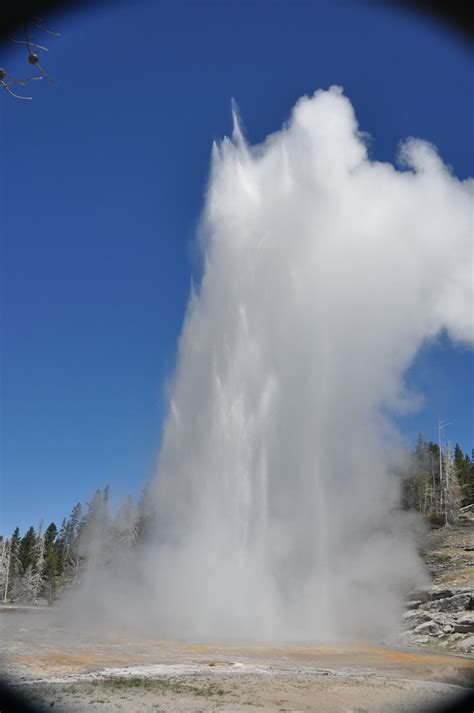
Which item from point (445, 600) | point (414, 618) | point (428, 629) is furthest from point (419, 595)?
point (428, 629)

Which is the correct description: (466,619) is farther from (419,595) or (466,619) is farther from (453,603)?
(419,595)

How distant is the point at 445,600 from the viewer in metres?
31.4

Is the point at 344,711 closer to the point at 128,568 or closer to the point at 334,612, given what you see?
the point at 334,612

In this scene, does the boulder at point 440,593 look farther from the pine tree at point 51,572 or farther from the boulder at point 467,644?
the pine tree at point 51,572

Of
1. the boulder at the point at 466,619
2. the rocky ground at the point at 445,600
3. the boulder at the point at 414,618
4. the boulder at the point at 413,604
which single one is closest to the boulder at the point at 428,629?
the rocky ground at the point at 445,600

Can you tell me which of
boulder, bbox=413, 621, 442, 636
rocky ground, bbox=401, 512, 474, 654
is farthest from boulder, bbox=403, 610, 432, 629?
boulder, bbox=413, 621, 442, 636

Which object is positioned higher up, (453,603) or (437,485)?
(437,485)

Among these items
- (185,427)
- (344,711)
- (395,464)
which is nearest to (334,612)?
(185,427)

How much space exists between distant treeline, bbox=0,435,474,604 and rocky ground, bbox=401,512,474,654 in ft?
31.2

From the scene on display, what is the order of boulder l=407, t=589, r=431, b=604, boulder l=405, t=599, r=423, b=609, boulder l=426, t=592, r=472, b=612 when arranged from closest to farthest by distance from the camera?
boulder l=426, t=592, r=472, b=612
boulder l=407, t=589, r=431, b=604
boulder l=405, t=599, r=423, b=609

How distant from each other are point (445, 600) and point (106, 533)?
64.8 m

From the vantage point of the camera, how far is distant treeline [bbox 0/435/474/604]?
6184cm

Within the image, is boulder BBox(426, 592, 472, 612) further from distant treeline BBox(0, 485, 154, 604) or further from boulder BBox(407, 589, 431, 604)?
distant treeline BBox(0, 485, 154, 604)

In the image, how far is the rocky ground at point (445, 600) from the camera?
87.2ft
